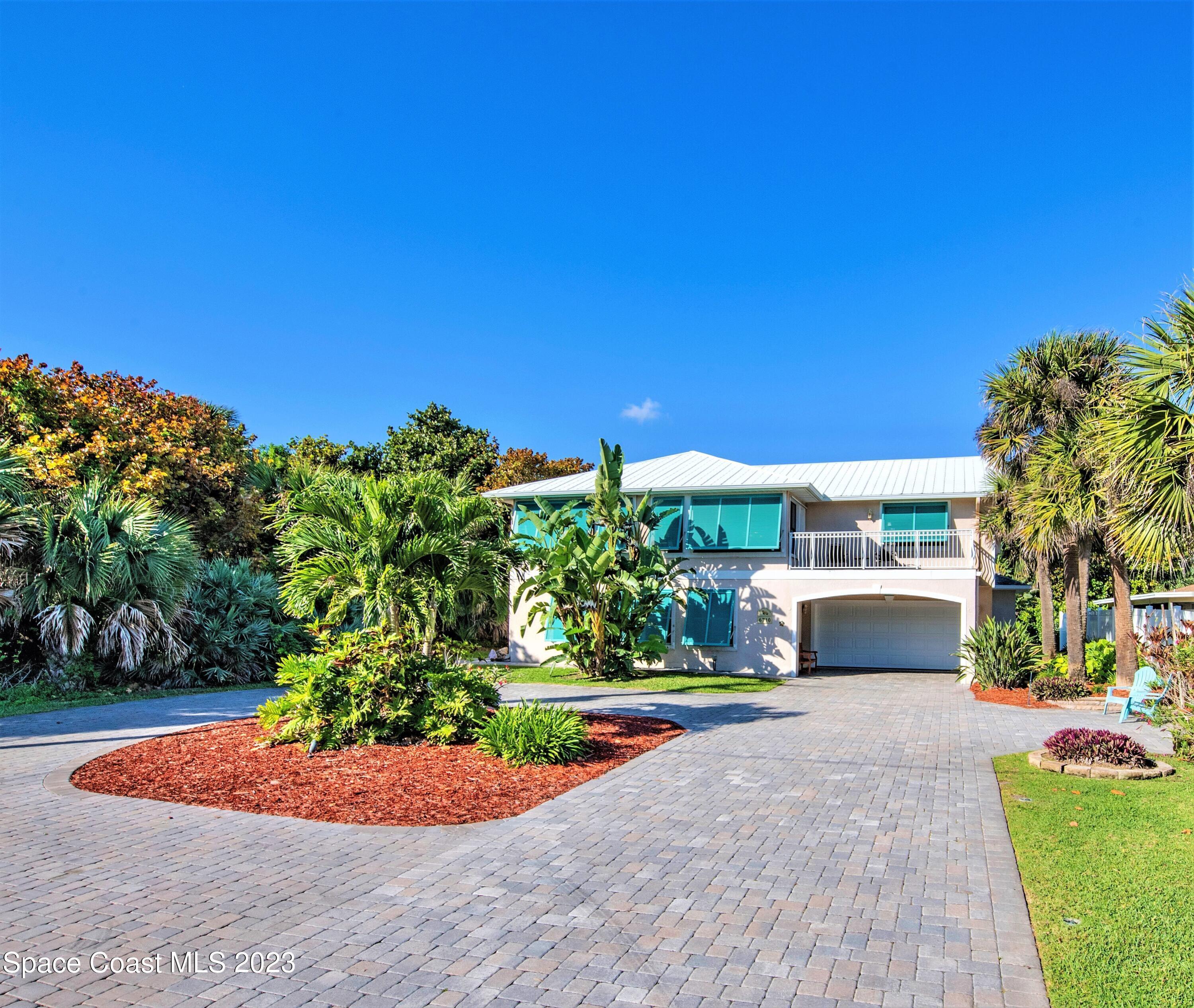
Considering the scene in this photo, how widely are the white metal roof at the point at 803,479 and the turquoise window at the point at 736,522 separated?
0.44 metres

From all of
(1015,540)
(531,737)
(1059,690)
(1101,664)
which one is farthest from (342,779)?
(1101,664)

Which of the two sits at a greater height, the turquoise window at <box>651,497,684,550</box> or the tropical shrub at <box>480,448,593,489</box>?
the tropical shrub at <box>480,448,593,489</box>

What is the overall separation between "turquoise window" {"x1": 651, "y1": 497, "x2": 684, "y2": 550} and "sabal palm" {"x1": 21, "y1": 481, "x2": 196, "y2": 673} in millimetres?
11441

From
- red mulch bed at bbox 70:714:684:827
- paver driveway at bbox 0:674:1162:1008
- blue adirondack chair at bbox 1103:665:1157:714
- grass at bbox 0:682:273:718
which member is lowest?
grass at bbox 0:682:273:718

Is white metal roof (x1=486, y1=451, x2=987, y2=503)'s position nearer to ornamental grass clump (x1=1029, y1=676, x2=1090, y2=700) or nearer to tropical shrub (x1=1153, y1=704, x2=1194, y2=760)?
ornamental grass clump (x1=1029, y1=676, x2=1090, y2=700)

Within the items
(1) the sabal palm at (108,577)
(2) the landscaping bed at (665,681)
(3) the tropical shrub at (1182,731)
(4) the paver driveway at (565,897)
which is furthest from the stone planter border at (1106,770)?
(1) the sabal palm at (108,577)

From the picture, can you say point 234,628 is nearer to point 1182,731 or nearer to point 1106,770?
point 1106,770

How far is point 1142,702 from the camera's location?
1240 cm

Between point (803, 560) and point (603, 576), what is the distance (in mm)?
6580

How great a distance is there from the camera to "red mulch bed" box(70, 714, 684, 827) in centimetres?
711

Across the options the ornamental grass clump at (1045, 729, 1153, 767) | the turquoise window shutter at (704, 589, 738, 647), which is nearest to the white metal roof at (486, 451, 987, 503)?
the turquoise window shutter at (704, 589, 738, 647)

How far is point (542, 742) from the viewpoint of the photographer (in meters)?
9.00

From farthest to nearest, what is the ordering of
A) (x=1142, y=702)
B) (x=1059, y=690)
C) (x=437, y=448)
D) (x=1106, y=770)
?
(x=437, y=448)
(x=1059, y=690)
(x=1142, y=702)
(x=1106, y=770)

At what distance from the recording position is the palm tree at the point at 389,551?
906cm
